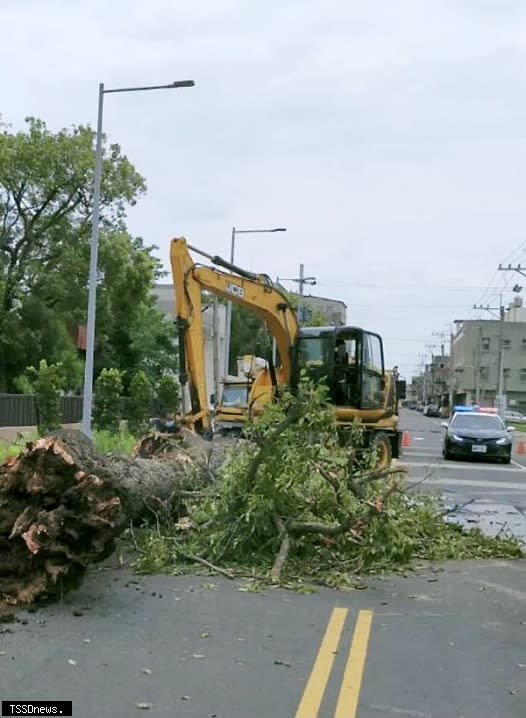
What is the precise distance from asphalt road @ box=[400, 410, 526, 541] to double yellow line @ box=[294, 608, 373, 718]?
4710mm

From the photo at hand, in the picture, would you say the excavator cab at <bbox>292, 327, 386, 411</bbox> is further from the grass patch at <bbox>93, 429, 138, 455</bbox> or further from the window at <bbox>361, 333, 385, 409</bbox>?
the grass patch at <bbox>93, 429, 138, 455</bbox>

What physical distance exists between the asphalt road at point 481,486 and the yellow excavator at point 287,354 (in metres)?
1.28

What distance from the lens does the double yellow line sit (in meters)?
5.06

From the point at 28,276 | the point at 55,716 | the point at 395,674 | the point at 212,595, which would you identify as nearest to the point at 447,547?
the point at 212,595

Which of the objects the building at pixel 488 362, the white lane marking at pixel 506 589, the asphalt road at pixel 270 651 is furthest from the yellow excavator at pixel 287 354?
the building at pixel 488 362

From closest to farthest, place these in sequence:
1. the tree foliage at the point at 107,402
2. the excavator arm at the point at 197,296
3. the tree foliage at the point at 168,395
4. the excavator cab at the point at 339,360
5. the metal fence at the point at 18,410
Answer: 1. the excavator arm at the point at 197,296
2. the excavator cab at the point at 339,360
3. the metal fence at the point at 18,410
4. the tree foliage at the point at 107,402
5. the tree foliage at the point at 168,395

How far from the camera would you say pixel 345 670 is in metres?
5.74

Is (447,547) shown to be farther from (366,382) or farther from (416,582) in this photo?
(366,382)

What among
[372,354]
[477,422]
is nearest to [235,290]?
[372,354]

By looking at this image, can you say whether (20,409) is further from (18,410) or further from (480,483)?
(480,483)

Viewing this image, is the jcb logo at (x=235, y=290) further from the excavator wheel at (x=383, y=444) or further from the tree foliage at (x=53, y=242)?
the tree foliage at (x=53, y=242)

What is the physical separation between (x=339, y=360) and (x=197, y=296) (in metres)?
3.74

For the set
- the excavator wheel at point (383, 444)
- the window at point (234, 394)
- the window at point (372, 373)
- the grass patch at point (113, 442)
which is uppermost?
the window at point (372, 373)

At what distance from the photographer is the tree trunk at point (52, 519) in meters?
6.99
